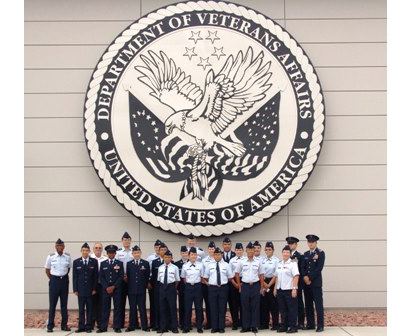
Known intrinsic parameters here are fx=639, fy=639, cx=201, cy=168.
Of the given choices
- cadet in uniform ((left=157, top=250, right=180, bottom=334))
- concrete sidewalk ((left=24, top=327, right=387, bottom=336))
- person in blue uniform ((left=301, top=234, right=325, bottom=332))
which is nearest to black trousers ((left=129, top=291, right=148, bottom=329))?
concrete sidewalk ((left=24, top=327, right=387, bottom=336))

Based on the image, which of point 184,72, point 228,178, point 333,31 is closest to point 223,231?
point 228,178

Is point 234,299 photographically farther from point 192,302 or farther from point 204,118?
point 204,118

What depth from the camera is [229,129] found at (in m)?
10.8

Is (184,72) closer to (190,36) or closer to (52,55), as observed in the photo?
(190,36)

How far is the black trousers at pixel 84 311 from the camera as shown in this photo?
919 cm

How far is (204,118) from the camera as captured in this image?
35.2 ft

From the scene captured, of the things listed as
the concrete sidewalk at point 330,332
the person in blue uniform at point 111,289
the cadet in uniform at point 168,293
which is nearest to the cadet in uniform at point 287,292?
the concrete sidewalk at point 330,332

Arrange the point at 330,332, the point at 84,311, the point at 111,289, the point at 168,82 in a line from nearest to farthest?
the point at 330,332 → the point at 111,289 → the point at 84,311 → the point at 168,82

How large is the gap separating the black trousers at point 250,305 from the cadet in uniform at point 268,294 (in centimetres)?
27

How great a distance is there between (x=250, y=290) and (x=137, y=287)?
1628mm

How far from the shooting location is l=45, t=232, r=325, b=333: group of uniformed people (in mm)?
9086

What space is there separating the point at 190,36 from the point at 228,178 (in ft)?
8.23

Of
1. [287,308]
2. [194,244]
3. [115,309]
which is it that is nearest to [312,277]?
[287,308]

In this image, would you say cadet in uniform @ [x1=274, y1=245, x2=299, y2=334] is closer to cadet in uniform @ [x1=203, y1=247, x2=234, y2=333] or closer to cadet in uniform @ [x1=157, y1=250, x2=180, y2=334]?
cadet in uniform @ [x1=203, y1=247, x2=234, y2=333]
